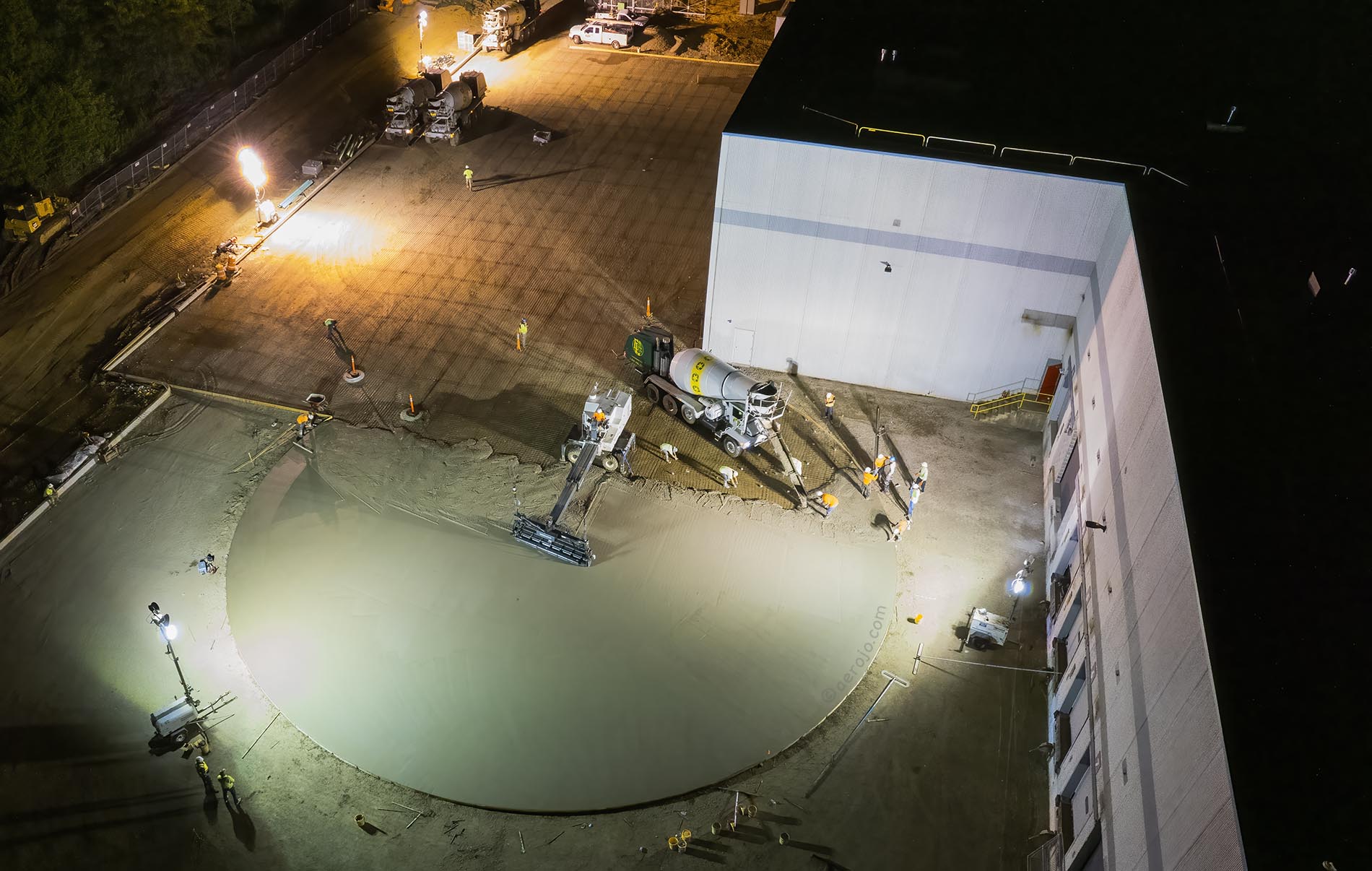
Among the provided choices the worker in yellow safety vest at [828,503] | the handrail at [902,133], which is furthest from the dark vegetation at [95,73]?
the worker in yellow safety vest at [828,503]

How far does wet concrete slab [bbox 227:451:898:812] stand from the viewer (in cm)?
2412

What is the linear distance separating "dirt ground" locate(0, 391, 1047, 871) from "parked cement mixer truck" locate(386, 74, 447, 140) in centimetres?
2523

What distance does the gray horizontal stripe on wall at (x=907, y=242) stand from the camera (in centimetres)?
3266

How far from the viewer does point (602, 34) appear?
62.0 meters


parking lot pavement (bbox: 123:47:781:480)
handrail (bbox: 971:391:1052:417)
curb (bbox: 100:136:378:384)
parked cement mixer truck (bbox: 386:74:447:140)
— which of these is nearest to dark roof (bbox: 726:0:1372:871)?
handrail (bbox: 971:391:1052:417)

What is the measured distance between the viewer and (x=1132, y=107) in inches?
1427

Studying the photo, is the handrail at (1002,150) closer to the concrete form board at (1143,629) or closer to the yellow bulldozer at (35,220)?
the concrete form board at (1143,629)

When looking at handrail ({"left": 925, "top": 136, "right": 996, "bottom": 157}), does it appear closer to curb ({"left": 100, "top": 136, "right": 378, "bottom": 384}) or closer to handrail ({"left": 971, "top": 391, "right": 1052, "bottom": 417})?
handrail ({"left": 971, "top": 391, "right": 1052, "bottom": 417})

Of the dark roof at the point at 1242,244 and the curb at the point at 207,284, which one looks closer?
the dark roof at the point at 1242,244

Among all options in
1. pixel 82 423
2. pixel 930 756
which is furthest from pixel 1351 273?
pixel 82 423

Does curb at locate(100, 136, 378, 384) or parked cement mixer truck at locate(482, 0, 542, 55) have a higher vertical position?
parked cement mixer truck at locate(482, 0, 542, 55)

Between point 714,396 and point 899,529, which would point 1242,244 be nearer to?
point 899,529

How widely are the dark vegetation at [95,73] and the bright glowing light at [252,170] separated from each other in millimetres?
6149

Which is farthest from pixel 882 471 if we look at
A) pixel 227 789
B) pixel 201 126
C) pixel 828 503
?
pixel 201 126
